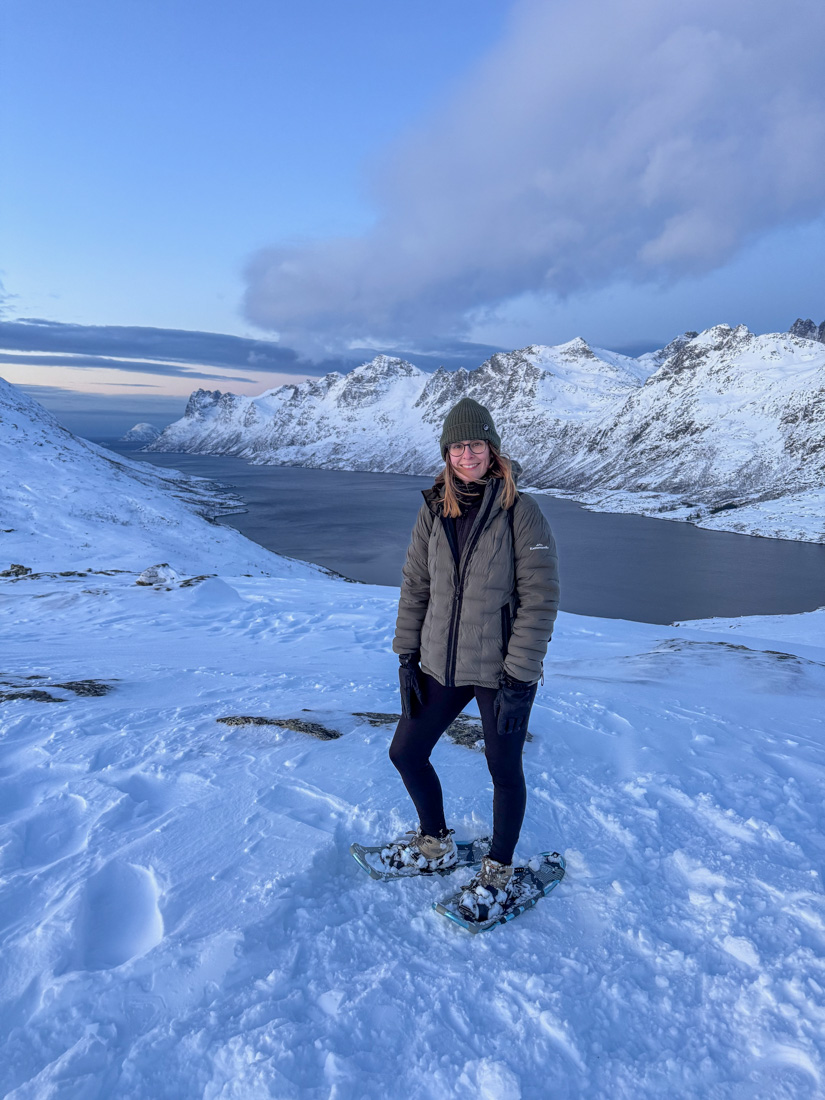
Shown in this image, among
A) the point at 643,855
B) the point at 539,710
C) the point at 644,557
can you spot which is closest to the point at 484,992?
the point at 643,855

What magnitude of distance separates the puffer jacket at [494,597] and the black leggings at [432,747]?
0.50 feet

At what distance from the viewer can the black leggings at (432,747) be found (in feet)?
10.4

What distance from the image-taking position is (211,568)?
36.0 m

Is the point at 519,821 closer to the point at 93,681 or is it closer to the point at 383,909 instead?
the point at 383,909

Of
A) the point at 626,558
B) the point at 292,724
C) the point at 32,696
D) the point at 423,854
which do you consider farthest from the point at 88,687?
the point at 626,558

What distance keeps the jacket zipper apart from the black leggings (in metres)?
0.13

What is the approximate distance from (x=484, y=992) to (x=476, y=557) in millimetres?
2101

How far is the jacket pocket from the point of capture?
3154mm

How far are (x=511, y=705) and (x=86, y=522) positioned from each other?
144ft

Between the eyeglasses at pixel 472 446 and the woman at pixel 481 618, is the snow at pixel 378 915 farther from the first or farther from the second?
the eyeglasses at pixel 472 446

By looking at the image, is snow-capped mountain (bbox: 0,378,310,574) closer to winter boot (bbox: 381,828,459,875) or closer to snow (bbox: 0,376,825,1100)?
snow (bbox: 0,376,825,1100)

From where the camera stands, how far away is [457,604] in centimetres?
322

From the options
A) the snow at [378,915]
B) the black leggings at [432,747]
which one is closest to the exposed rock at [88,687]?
the snow at [378,915]

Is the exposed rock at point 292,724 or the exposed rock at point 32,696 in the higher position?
the exposed rock at point 292,724
